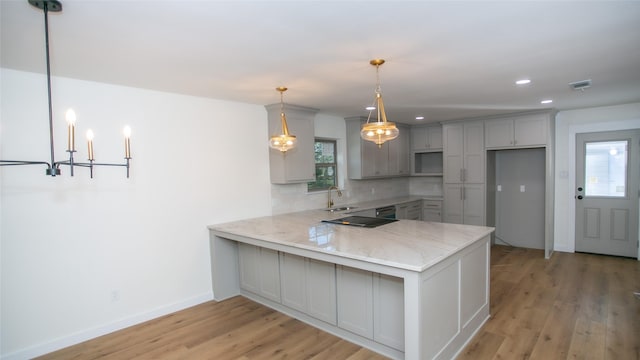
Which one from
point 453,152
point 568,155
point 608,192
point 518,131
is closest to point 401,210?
point 453,152

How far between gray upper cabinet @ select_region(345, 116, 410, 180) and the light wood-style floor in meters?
2.58

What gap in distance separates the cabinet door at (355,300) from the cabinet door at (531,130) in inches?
160

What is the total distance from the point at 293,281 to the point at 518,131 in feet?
14.4

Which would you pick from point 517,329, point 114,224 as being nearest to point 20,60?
point 114,224

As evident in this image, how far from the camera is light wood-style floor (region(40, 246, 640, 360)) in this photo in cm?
278

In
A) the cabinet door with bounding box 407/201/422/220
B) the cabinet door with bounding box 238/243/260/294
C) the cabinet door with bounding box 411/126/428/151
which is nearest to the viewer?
the cabinet door with bounding box 238/243/260/294

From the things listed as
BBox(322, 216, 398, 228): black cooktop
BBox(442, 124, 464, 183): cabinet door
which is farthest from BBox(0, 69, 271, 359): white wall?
BBox(442, 124, 464, 183): cabinet door

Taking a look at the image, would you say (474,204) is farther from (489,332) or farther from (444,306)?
(444,306)

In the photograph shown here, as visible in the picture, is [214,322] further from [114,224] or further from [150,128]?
[150,128]

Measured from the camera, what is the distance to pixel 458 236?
295 cm

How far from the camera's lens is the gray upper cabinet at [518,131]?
524 cm

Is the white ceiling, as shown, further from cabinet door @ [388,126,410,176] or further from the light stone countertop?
cabinet door @ [388,126,410,176]

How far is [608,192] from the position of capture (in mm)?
5227

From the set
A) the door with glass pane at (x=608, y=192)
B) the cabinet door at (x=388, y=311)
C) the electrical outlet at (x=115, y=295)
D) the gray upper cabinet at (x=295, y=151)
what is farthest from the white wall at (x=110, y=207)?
the door with glass pane at (x=608, y=192)
